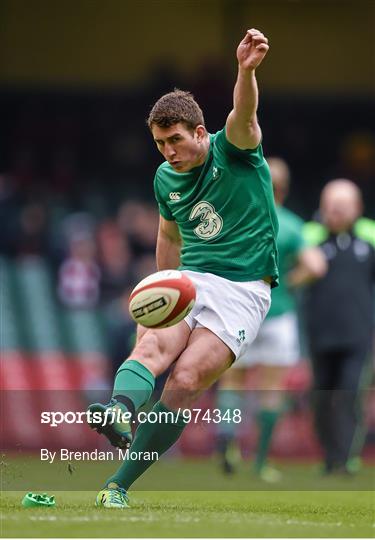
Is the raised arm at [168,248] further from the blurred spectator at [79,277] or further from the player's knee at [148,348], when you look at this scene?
the blurred spectator at [79,277]

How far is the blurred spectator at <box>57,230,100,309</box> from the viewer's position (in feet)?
49.4

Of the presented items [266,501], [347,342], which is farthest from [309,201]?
[266,501]

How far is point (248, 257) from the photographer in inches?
256

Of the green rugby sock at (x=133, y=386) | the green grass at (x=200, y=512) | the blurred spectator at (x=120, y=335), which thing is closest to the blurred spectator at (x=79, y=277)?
the blurred spectator at (x=120, y=335)

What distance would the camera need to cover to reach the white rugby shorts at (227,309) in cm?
636

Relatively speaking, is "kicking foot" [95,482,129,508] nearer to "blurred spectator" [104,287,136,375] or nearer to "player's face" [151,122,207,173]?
"player's face" [151,122,207,173]

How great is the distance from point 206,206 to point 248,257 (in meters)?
0.34

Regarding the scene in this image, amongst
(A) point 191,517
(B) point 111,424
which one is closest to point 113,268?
(A) point 191,517

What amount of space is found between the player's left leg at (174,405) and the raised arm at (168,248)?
0.77 m

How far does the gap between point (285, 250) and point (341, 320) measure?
3.89 feet

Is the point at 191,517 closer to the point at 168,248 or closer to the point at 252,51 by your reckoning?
the point at 168,248

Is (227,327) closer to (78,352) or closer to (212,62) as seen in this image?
(78,352)

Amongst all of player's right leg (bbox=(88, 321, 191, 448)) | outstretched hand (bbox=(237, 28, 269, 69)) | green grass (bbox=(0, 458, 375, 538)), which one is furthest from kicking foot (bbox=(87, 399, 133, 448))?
outstretched hand (bbox=(237, 28, 269, 69))

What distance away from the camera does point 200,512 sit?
6.26 meters
